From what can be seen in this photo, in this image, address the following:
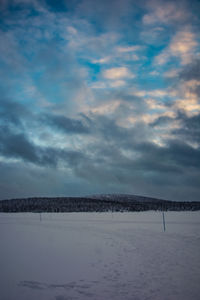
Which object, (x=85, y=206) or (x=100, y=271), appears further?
(x=85, y=206)

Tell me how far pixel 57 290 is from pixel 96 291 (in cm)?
131

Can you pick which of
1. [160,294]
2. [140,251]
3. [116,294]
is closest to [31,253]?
[140,251]

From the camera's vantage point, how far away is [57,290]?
879cm

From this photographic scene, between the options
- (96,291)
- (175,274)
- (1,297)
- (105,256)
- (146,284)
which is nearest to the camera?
(1,297)

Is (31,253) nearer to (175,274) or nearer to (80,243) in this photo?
(80,243)

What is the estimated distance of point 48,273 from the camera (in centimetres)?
1079

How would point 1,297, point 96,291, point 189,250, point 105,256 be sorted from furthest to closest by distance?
point 189,250 → point 105,256 → point 96,291 → point 1,297

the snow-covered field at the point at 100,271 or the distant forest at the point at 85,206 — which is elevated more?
the snow-covered field at the point at 100,271

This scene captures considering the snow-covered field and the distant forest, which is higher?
the snow-covered field

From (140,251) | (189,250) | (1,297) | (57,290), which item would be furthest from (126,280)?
(189,250)

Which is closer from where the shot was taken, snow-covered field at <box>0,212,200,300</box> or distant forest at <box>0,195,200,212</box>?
snow-covered field at <box>0,212,200,300</box>

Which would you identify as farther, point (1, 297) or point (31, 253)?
point (31, 253)

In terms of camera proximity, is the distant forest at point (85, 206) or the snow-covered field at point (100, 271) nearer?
the snow-covered field at point (100, 271)

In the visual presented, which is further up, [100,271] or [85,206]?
[100,271]
